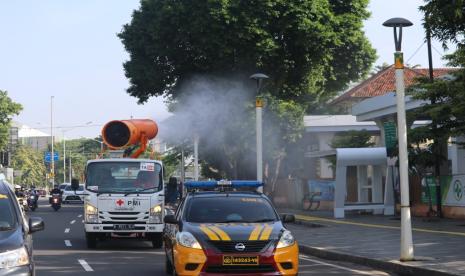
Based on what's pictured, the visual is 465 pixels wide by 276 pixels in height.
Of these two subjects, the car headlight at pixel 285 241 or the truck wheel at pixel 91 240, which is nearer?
the car headlight at pixel 285 241

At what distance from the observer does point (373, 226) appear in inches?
977

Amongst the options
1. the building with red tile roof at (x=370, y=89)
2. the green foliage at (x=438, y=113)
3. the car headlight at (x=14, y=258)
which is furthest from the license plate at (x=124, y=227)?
the building with red tile roof at (x=370, y=89)

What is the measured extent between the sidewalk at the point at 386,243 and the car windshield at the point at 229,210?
2.79m

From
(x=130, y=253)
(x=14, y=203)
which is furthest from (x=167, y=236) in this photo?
(x=130, y=253)

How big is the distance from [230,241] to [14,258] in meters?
3.32

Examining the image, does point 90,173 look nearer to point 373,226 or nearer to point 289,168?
point 373,226

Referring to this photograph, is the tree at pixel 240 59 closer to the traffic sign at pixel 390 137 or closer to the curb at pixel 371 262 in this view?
the traffic sign at pixel 390 137

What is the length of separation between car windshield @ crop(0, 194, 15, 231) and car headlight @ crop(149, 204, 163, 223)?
8.99 m

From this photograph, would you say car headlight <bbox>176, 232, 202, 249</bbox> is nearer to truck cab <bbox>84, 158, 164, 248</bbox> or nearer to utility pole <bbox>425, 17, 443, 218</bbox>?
truck cab <bbox>84, 158, 164, 248</bbox>

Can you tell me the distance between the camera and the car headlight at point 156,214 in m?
19.2

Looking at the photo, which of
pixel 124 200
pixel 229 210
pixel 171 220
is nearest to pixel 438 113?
pixel 124 200

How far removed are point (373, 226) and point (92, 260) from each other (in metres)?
11.1

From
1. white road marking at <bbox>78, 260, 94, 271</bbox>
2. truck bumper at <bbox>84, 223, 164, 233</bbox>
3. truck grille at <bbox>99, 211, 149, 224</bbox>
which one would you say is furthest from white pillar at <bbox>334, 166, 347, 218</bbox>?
white road marking at <bbox>78, 260, 94, 271</bbox>

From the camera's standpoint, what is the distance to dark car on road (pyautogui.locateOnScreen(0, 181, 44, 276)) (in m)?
8.72
